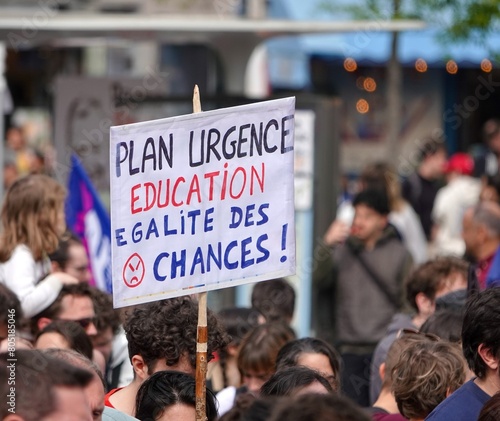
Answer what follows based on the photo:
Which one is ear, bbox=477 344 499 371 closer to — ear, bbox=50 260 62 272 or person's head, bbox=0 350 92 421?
person's head, bbox=0 350 92 421

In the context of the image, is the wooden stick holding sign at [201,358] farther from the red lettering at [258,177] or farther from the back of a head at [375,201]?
the back of a head at [375,201]

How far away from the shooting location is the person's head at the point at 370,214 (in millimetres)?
8695

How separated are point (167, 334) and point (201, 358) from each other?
1.29ft

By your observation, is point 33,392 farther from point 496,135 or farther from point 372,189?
point 496,135

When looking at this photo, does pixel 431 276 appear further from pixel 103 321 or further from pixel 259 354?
pixel 103 321

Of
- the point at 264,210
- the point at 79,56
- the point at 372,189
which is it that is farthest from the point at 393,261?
the point at 79,56

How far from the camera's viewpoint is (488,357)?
4.23m

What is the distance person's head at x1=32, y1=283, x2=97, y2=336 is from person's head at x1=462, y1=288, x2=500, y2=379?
7.38 ft

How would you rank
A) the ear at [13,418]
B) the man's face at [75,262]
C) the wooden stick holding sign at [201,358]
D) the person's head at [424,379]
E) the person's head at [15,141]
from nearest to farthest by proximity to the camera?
the ear at [13,418] → the wooden stick holding sign at [201,358] → the person's head at [424,379] → the man's face at [75,262] → the person's head at [15,141]

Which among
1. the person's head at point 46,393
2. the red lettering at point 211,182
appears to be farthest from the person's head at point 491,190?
the person's head at point 46,393

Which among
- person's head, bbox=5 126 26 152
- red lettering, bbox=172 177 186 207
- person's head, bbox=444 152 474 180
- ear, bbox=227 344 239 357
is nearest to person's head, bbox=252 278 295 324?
ear, bbox=227 344 239 357

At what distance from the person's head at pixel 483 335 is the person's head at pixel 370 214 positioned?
4.36 metres

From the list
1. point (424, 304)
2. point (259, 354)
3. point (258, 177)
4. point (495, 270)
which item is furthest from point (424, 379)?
point (495, 270)

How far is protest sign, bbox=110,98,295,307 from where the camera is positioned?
4.39 meters
